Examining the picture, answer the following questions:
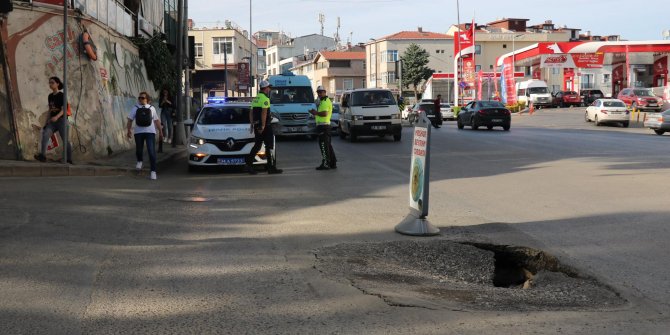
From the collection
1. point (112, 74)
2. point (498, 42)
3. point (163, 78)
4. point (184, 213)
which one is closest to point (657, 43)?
point (498, 42)

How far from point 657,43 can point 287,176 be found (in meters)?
54.9

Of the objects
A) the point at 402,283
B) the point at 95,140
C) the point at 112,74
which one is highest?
the point at 112,74

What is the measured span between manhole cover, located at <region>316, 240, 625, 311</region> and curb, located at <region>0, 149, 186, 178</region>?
8055 mm

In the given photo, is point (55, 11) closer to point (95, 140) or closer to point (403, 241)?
point (95, 140)

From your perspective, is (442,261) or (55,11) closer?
(442,261)

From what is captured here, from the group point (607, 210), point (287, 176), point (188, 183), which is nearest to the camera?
point (607, 210)

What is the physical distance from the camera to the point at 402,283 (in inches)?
229

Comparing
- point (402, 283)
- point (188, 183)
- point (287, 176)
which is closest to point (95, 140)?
point (188, 183)

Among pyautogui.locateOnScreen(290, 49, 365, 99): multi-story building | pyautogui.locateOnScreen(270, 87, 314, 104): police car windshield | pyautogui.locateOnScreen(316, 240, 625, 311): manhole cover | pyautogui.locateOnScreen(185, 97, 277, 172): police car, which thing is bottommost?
pyautogui.locateOnScreen(316, 240, 625, 311): manhole cover

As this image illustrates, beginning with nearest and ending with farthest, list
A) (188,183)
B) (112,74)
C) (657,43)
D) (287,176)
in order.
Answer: (188,183)
(287,176)
(112,74)
(657,43)

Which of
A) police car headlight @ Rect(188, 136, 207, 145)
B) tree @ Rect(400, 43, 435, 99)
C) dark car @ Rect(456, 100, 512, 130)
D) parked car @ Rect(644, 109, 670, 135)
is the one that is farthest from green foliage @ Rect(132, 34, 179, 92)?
tree @ Rect(400, 43, 435, 99)

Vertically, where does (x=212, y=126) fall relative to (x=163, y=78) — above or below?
below

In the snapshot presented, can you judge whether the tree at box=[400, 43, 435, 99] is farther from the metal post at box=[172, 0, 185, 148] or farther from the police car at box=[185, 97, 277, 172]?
the police car at box=[185, 97, 277, 172]

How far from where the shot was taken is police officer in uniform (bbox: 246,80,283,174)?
14008 mm
